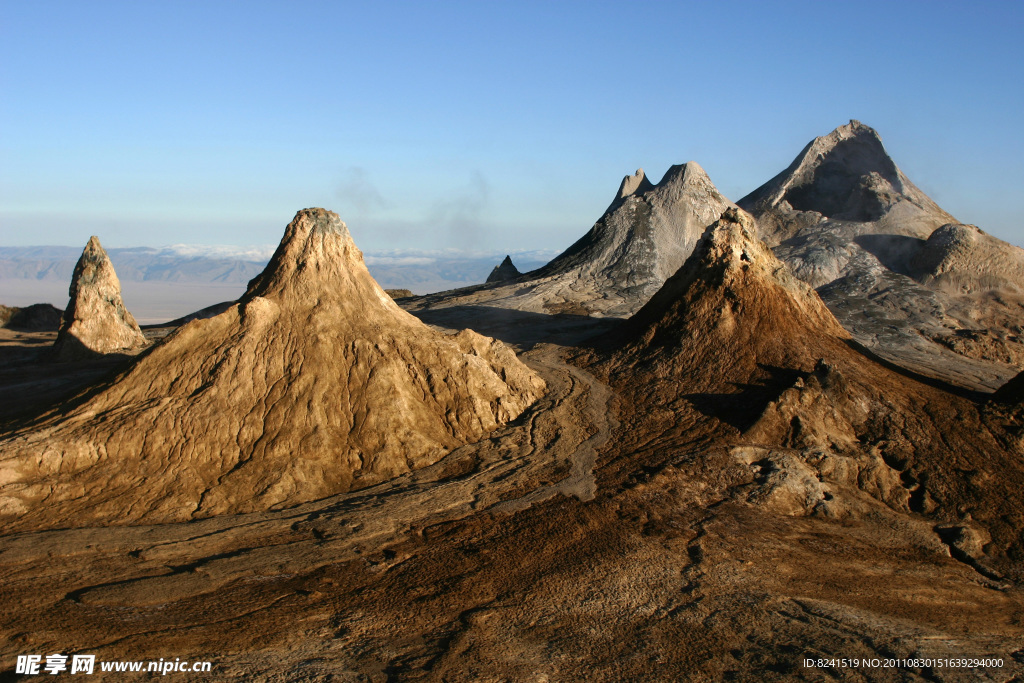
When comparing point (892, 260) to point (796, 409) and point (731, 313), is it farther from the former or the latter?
point (796, 409)

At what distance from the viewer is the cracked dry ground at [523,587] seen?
9.70 metres

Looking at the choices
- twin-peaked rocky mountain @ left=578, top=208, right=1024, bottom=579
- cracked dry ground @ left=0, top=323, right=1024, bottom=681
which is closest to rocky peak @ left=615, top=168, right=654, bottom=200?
twin-peaked rocky mountain @ left=578, top=208, right=1024, bottom=579

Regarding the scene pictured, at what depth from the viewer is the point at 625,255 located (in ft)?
136

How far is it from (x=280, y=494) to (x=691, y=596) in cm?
828

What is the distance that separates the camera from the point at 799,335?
2195 centimetres

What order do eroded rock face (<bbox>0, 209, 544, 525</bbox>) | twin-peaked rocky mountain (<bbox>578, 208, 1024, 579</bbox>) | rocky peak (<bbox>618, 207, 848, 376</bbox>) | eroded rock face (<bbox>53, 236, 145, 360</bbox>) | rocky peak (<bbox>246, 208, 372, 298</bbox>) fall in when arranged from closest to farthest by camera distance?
eroded rock face (<bbox>0, 209, 544, 525</bbox>), twin-peaked rocky mountain (<bbox>578, 208, 1024, 579</bbox>), rocky peak (<bbox>246, 208, 372, 298</bbox>), rocky peak (<bbox>618, 207, 848, 376</bbox>), eroded rock face (<bbox>53, 236, 145, 360</bbox>)

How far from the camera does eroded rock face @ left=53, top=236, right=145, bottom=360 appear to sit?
90.7 feet

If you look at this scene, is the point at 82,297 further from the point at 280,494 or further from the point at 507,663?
the point at 507,663

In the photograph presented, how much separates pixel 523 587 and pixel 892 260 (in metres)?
36.2

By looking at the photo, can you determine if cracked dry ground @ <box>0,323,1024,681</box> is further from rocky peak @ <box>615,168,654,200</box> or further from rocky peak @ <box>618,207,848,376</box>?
rocky peak @ <box>615,168,654,200</box>

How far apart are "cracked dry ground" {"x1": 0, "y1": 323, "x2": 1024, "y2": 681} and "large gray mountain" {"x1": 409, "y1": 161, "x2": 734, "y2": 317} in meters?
20.8

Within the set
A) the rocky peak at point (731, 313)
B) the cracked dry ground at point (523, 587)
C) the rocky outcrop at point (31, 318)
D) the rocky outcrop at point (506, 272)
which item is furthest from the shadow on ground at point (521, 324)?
the rocky outcrop at point (31, 318)

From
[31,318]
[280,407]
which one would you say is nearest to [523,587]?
[280,407]

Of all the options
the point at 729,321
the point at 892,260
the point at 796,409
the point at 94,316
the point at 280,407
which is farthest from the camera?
the point at 892,260
